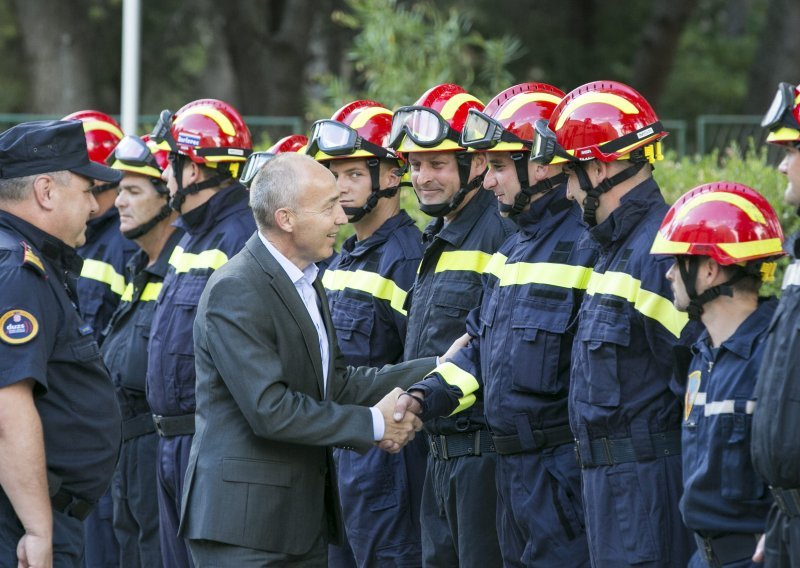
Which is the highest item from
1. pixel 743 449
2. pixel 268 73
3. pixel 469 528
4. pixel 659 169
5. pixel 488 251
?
pixel 268 73

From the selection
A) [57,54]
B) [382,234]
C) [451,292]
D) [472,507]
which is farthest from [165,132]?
[57,54]

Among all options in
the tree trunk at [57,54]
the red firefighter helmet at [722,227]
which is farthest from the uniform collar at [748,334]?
the tree trunk at [57,54]

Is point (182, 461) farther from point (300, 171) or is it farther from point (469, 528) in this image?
point (300, 171)

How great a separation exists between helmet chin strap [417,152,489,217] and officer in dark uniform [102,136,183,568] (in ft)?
7.13

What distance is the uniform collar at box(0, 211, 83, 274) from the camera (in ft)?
17.3

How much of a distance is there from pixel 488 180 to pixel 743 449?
2.20 metres

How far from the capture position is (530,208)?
5863 millimetres

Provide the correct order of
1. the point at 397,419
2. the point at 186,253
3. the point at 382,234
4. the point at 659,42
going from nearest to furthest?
the point at 397,419, the point at 382,234, the point at 186,253, the point at 659,42

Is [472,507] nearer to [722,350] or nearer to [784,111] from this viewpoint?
[722,350]

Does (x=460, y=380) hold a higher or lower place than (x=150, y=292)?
lower

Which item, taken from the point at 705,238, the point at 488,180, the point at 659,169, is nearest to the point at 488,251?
the point at 488,180

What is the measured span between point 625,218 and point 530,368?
31.5 inches

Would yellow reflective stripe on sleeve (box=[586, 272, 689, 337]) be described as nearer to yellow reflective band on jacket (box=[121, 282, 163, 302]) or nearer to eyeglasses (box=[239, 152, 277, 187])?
eyeglasses (box=[239, 152, 277, 187])

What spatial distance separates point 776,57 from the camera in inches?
718
